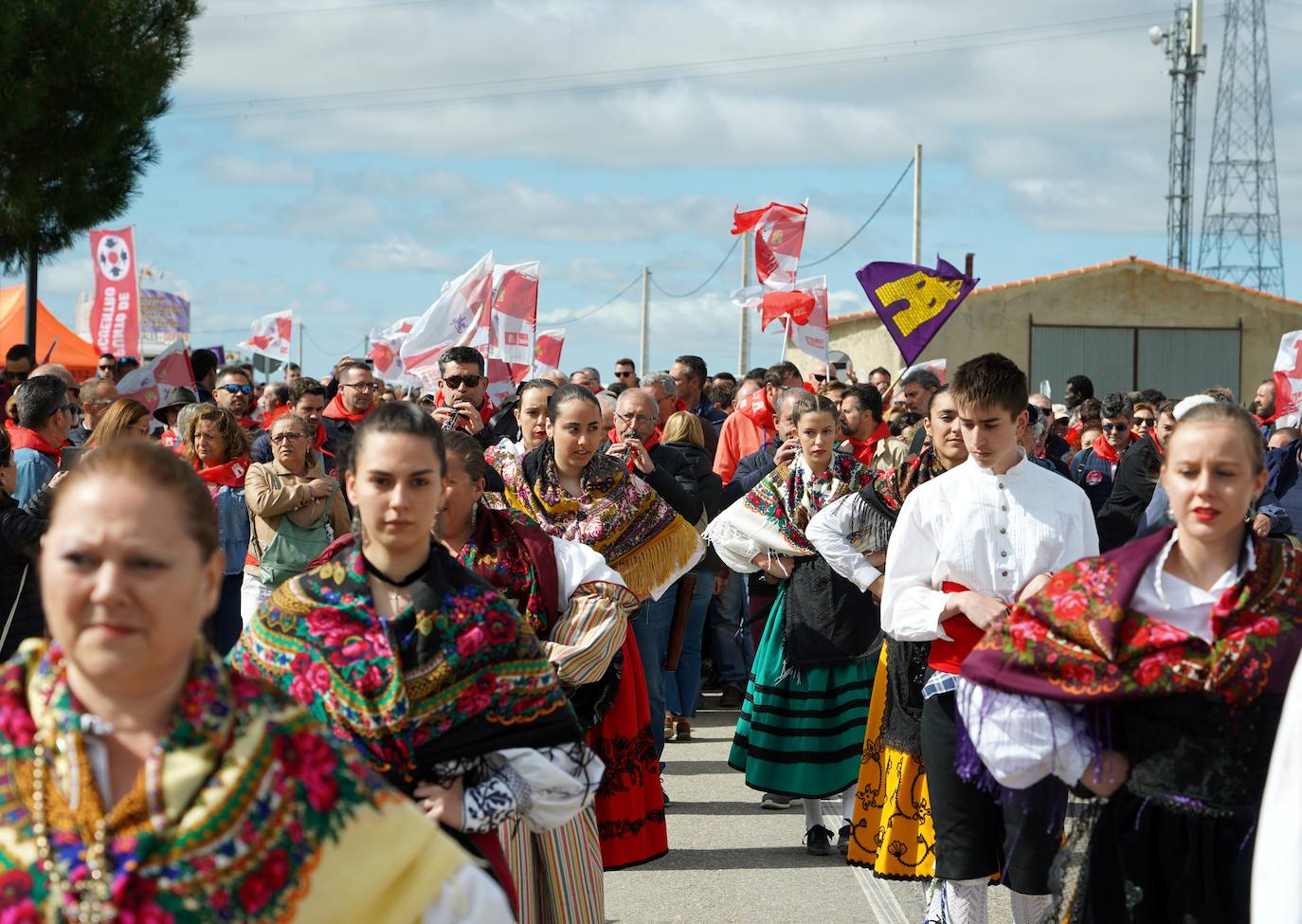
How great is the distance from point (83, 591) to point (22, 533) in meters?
3.79

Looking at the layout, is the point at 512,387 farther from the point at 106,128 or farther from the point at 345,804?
the point at 345,804

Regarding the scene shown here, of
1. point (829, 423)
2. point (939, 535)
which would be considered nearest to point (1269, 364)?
point (829, 423)

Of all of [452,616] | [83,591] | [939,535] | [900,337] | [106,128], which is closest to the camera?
[83,591]

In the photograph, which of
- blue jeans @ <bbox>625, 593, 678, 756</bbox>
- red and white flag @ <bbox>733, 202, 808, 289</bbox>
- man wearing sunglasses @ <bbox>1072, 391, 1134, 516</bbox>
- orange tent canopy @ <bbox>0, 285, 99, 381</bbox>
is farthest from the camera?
orange tent canopy @ <bbox>0, 285, 99, 381</bbox>

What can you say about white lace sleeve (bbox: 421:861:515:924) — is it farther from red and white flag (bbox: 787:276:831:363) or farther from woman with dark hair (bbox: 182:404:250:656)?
red and white flag (bbox: 787:276:831:363)

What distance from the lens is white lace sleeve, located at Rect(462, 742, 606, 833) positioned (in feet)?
11.0

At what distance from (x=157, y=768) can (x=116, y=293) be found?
17105mm

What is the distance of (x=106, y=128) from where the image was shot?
52.4 ft

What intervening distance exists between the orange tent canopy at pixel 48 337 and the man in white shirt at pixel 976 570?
17.8 m

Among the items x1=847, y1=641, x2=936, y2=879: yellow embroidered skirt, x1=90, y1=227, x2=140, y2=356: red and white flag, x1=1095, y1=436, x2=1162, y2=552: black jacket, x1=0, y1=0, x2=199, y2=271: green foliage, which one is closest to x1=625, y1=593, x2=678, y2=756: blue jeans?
x1=847, y1=641, x2=936, y2=879: yellow embroidered skirt

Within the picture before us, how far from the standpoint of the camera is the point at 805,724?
7.43m

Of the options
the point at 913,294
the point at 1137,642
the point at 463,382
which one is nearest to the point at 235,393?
the point at 463,382

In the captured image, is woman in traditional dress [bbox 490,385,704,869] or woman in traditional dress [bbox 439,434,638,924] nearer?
woman in traditional dress [bbox 439,434,638,924]

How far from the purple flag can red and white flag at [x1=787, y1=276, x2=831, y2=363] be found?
326 cm
